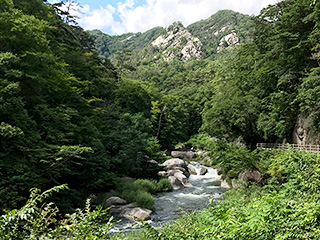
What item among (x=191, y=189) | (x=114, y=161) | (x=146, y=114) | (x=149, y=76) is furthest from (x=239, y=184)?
(x=149, y=76)

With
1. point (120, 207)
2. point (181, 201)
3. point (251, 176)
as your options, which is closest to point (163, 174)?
point (181, 201)

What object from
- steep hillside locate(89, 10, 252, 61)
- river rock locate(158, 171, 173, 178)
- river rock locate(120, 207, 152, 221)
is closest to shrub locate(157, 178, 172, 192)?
river rock locate(158, 171, 173, 178)

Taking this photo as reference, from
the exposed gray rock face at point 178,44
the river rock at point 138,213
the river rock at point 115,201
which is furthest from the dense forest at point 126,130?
the exposed gray rock face at point 178,44

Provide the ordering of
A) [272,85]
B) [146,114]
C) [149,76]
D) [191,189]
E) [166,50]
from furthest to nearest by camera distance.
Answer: [166,50]
[149,76]
[146,114]
[272,85]
[191,189]

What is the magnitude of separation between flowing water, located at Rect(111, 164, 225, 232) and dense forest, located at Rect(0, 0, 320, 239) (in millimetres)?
2177

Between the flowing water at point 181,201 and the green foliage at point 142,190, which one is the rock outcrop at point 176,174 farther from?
the green foliage at point 142,190

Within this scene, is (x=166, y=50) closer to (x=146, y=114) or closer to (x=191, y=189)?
(x=146, y=114)

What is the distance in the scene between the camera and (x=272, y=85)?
23.2m

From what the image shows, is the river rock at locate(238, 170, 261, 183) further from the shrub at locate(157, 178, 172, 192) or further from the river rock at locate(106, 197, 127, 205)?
the river rock at locate(106, 197, 127, 205)

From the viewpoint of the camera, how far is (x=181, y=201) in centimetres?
1739

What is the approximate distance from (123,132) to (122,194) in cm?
665

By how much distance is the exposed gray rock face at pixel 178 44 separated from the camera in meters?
141

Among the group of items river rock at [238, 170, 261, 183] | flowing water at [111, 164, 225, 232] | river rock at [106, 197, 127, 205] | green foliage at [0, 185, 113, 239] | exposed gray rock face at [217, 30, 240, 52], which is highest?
exposed gray rock face at [217, 30, 240, 52]

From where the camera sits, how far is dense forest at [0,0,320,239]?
4.22 metres
